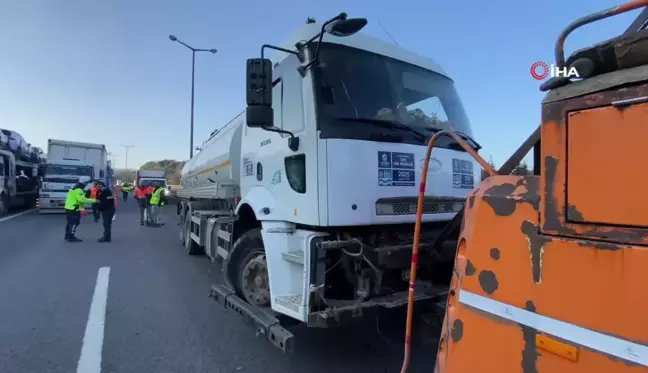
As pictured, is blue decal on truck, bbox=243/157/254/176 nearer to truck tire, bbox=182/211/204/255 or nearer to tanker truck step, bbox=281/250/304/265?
tanker truck step, bbox=281/250/304/265

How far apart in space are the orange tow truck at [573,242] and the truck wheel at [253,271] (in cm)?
261

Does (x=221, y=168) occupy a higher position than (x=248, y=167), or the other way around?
(x=221, y=168)

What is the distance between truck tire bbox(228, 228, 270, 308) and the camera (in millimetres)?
4164

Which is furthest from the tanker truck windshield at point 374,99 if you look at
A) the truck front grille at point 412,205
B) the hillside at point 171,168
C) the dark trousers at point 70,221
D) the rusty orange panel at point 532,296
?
the hillside at point 171,168

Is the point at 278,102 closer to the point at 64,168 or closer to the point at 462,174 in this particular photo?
the point at 462,174

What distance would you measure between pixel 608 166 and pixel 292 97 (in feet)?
9.61

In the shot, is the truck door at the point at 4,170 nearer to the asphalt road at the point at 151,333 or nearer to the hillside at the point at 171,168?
the hillside at the point at 171,168

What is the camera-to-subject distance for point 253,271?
4332mm

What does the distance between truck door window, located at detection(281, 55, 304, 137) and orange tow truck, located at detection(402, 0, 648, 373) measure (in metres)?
2.20

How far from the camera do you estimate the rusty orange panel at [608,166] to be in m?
1.28

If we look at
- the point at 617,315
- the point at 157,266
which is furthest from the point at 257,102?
the point at 157,266

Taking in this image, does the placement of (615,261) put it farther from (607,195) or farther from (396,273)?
(396,273)

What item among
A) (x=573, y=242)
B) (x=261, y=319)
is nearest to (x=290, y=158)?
(x=261, y=319)

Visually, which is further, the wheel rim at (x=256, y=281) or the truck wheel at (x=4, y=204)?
the truck wheel at (x=4, y=204)
